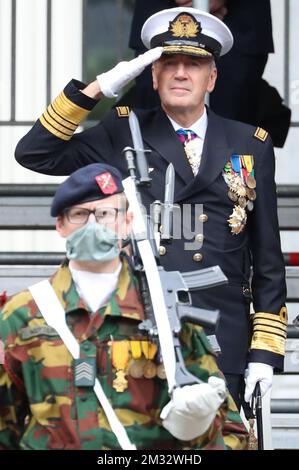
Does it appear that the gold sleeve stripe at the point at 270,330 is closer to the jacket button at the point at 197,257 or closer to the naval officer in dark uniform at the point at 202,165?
the naval officer in dark uniform at the point at 202,165

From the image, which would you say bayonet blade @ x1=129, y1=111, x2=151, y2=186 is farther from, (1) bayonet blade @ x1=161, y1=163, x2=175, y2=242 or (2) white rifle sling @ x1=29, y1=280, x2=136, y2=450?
(2) white rifle sling @ x1=29, y1=280, x2=136, y2=450

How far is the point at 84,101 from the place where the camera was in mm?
6121

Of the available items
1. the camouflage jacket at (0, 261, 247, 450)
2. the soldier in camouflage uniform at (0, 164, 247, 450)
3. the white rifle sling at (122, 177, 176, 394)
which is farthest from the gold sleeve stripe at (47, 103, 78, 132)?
the camouflage jacket at (0, 261, 247, 450)

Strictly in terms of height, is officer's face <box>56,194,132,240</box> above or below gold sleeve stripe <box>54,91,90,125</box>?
below

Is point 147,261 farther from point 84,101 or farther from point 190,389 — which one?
point 84,101

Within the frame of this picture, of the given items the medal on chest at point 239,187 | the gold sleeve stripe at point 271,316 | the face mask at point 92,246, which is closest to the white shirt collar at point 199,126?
the medal on chest at point 239,187

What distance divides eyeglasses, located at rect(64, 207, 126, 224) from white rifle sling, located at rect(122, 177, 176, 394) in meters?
0.11

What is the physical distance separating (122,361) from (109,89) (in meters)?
1.51

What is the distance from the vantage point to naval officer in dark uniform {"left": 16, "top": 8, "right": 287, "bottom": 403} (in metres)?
6.09

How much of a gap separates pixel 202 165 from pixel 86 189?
115 centimetres

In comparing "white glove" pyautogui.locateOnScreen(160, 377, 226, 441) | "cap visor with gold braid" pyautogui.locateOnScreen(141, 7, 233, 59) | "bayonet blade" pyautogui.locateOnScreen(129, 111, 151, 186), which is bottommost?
"white glove" pyautogui.locateOnScreen(160, 377, 226, 441)

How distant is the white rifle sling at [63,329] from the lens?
4848 mm

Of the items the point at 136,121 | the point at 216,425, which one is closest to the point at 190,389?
the point at 216,425

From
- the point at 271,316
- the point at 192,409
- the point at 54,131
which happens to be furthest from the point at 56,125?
the point at 192,409
